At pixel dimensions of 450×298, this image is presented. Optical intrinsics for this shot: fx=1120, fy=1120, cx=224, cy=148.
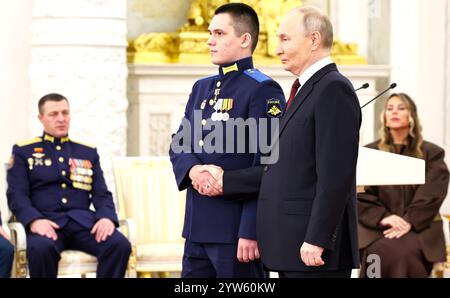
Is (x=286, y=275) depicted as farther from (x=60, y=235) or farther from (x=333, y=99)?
(x=60, y=235)

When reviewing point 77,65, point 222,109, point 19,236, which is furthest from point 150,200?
point 222,109

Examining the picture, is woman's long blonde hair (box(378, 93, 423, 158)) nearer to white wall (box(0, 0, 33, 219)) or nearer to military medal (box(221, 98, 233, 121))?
military medal (box(221, 98, 233, 121))

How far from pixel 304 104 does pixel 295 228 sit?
41 cm

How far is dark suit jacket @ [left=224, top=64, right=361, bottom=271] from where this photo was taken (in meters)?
3.59

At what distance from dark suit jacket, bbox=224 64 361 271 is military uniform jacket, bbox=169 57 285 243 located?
0.35 metres

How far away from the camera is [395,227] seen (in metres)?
6.77

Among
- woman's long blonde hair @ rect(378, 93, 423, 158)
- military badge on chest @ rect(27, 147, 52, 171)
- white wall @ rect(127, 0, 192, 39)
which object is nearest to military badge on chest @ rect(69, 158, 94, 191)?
Result: military badge on chest @ rect(27, 147, 52, 171)

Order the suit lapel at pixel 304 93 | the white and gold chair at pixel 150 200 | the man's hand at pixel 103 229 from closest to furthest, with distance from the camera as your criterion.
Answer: the suit lapel at pixel 304 93
the man's hand at pixel 103 229
the white and gold chair at pixel 150 200

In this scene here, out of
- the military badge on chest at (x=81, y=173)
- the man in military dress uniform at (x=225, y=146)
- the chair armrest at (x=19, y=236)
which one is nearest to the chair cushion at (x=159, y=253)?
the military badge on chest at (x=81, y=173)

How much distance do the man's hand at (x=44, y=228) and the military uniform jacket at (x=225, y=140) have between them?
2.33 m

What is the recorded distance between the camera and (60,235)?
21.5ft

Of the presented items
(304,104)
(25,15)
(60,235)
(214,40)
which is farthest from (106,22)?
(304,104)

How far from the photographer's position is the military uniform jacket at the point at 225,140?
13.6ft

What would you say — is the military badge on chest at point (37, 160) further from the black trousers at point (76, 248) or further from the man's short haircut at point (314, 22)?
the man's short haircut at point (314, 22)
